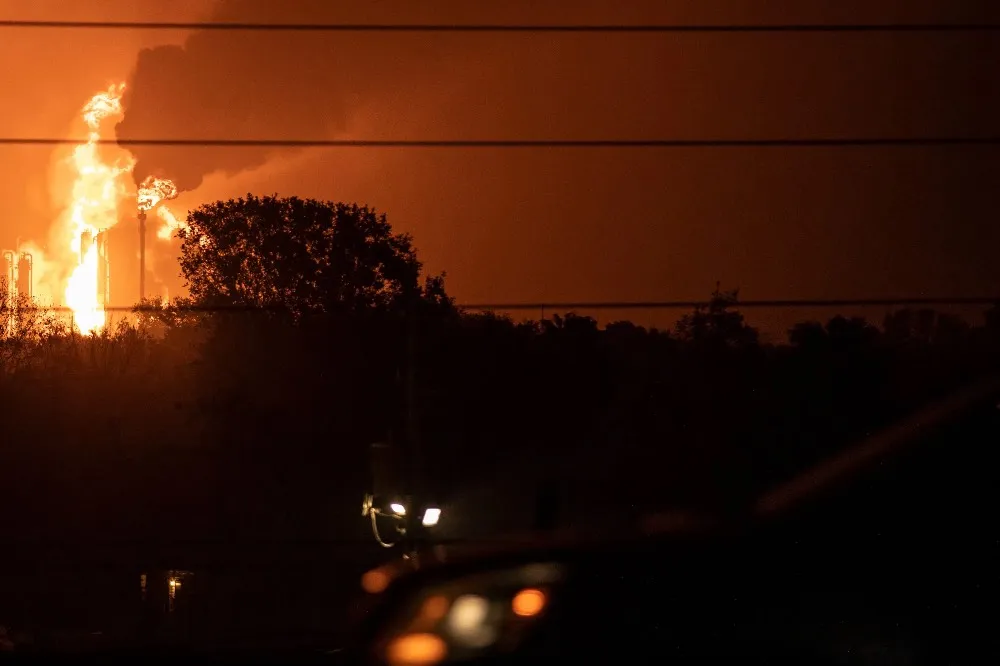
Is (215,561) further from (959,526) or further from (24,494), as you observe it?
(24,494)

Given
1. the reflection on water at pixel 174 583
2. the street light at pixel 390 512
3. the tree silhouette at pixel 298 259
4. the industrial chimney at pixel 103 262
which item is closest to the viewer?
the industrial chimney at pixel 103 262

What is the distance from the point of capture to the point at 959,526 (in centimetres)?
212

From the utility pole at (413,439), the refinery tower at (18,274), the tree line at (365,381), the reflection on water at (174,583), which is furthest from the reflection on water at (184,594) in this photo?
the refinery tower at (18,274)

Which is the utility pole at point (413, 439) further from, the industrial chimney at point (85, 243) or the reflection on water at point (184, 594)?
the industrial chimney at point (85, 243)

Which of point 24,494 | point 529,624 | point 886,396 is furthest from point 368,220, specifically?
point 529,624

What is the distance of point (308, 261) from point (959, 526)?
333 inches

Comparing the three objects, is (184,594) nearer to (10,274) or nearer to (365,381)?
(10,274)

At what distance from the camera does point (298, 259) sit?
30.8ft

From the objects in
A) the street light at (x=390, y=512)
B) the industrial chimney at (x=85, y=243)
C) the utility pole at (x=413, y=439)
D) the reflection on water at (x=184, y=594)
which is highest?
the industrial chimney at (x=85, y=243)

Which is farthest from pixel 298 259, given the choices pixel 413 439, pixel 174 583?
pixel 174 583

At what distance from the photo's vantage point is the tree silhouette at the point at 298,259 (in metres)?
7.61

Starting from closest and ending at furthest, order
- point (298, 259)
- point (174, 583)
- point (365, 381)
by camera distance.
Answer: point (174, 583)
point (298, 259)
point (365, 381)

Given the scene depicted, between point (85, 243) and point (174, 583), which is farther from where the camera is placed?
point (174, 583)

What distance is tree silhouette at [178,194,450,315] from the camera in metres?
7.61
